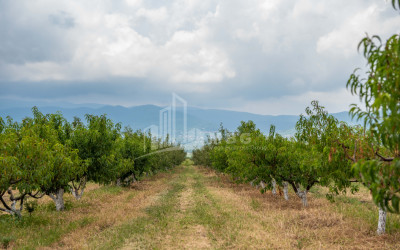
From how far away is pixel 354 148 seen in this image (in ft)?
28.4

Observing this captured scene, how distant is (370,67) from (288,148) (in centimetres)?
1494

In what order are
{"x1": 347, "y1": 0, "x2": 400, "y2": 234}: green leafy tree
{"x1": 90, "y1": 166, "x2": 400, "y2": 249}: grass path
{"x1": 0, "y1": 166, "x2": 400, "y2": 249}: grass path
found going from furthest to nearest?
1. {"x1": 0, "y1": 166, "x2": 400, "y2": 249}: grass path
2. {"x1": 90, "y1": 166, "x2": 400, "y2": 249}: grass path
3. {"x1": 347, "y1": 0, "x2": 400, "y2": 234}: green leafy tree

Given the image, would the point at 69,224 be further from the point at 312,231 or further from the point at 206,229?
the point at 312,231

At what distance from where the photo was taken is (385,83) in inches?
185

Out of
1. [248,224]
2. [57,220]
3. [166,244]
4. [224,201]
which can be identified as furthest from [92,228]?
[224,201]

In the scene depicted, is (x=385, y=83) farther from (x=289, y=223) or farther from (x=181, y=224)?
(x=181, y=224)

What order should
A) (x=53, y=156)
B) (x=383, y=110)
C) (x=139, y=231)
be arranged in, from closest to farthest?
(x=383, y=110)
(x=139, y=231)
(x=53, y=156)

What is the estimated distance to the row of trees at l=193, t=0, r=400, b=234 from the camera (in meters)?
4.60

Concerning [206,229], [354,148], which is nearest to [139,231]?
[206,229]

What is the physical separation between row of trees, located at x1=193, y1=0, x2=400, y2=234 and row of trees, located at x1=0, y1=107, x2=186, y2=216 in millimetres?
12081

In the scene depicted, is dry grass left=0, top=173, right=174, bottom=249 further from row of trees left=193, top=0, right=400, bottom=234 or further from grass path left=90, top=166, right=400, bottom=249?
row of trees left=193, top=0, right=400, bottom=234

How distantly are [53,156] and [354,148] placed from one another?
51.1 ft

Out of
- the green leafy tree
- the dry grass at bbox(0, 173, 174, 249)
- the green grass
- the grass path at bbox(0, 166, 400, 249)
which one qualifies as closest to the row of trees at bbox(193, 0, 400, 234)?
the green leafy tree

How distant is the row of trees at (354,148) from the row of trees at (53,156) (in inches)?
476
